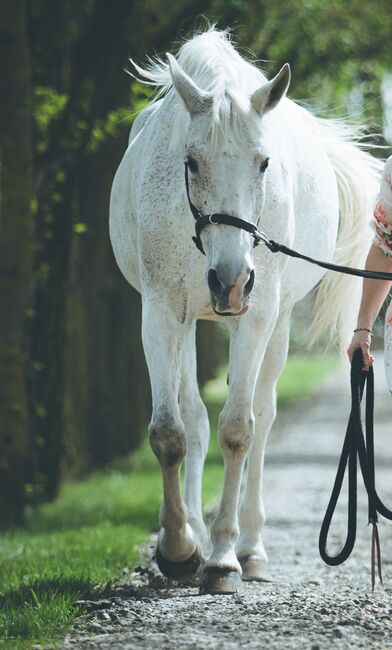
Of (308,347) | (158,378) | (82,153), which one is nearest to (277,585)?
(158,378)

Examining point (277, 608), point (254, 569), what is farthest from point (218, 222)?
point (254, 569)

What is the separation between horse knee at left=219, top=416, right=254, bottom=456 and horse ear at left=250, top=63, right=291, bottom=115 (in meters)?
1.53

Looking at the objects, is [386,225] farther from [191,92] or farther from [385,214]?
[191,92]

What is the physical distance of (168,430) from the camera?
6.35m

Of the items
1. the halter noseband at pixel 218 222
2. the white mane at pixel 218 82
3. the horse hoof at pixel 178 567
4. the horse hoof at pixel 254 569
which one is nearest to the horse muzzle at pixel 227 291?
the halter noseband at pixel 218 222

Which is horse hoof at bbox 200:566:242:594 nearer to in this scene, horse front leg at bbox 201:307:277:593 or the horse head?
horse front leg at bbox 201:307:277:593

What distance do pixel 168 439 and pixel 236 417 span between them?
14.8 inches

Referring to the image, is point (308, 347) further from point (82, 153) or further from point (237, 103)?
point (82, 153)

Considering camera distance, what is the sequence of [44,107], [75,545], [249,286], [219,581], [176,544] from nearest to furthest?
[249,286] → [219,581] → [176,544] → [75,545] → [44,107]

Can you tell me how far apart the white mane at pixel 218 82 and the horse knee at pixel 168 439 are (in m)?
1.32

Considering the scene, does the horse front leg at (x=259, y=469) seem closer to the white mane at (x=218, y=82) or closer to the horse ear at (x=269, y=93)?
the white mane at (x=218, y=82)

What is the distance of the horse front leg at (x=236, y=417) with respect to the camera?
6488mm

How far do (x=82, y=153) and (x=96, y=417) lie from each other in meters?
4.96

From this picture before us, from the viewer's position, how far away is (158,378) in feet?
21.0
